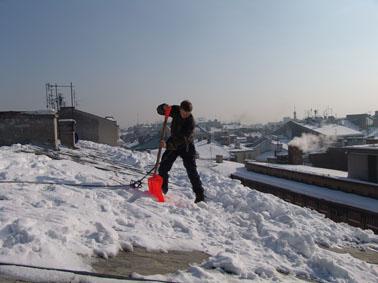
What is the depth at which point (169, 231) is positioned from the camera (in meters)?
4.84

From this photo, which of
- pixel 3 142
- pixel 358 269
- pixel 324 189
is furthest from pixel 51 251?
pixel 324 189

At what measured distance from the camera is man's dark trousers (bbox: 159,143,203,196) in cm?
682

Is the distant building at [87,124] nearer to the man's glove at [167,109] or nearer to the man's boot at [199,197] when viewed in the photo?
the man's glove at [167,109]

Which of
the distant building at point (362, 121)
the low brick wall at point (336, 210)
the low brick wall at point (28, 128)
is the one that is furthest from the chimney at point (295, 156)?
the distant building at point (362, 121)

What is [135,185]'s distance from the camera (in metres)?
7.02

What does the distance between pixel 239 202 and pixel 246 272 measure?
9.90 ft

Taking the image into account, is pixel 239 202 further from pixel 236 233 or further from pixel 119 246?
pixel 119 246

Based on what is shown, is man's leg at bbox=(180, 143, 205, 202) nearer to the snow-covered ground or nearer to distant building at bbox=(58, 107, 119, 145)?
the snow-covered ground

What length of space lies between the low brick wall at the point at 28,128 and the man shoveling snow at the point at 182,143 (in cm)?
656

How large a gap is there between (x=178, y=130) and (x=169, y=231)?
2.39m

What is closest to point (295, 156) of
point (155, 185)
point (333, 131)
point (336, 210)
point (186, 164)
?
point (336, 210)

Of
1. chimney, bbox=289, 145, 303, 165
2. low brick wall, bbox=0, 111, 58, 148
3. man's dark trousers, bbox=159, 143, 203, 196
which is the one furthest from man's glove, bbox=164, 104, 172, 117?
chimney, bbox=289, 145, 303, 165

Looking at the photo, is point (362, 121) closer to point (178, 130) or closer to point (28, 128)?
point (28, 128)

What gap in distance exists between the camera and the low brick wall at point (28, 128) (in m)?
11.9
